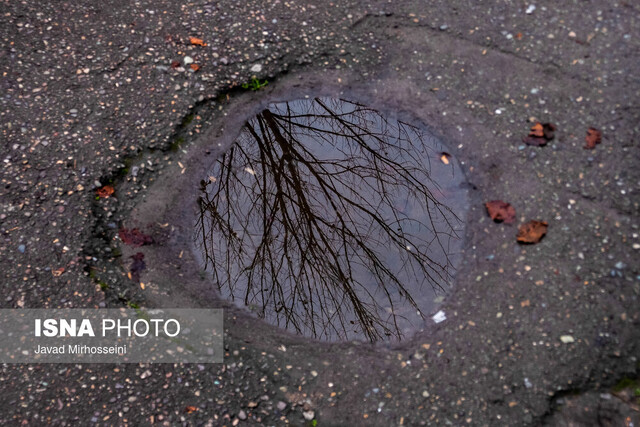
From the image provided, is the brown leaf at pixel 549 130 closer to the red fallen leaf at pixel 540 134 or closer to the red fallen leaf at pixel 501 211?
the red fallen leaf at pixel 540 134

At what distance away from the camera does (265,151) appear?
3.33 meters

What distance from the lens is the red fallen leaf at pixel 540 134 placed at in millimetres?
3268

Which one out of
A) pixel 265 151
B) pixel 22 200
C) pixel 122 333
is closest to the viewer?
pixel 122 333

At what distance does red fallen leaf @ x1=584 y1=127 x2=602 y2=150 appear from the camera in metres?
3.24

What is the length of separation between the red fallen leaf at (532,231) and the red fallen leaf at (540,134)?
573 millimetres

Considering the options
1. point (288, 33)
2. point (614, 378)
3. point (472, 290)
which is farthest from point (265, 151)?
point (614, 378)

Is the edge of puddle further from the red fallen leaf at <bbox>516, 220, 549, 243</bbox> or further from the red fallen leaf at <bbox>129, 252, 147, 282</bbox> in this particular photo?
the red fallen leaf at <bbox>516, 220, 549, 243</bbox>

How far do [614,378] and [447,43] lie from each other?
2.36 metres

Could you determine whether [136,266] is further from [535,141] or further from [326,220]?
[535,141]

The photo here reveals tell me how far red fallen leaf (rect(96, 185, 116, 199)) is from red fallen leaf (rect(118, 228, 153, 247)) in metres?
0.24

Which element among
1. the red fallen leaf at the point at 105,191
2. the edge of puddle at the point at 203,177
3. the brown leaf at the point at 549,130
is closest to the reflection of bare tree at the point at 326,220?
the edge of puddle at the point at 203,177

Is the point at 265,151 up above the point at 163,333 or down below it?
above

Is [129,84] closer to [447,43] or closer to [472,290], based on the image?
[447,43]

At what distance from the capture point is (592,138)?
3266 mm
